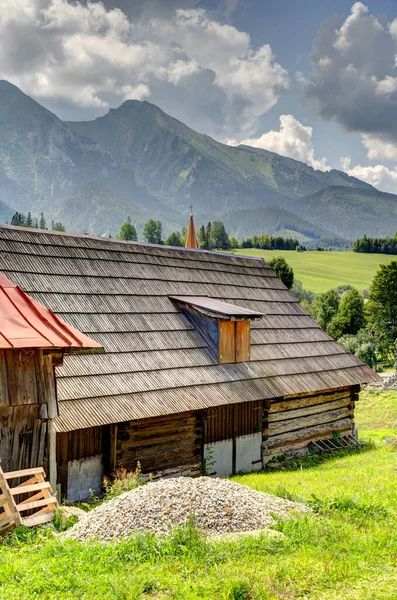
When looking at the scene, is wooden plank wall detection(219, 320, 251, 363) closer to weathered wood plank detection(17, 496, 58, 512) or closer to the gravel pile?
the gravel pile

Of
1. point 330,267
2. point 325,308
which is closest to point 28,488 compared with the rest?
point 325,308

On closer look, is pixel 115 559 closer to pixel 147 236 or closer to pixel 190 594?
pixel 190 594

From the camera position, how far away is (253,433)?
45.5 ft

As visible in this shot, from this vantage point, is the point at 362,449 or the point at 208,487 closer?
the point at 208,487

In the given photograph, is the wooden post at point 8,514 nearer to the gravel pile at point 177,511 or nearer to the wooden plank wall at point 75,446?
the gravel pile at point 177,511

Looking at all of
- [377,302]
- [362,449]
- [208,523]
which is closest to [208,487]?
[208,523]

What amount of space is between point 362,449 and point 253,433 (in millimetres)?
4506

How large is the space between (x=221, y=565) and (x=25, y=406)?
408 centimetres

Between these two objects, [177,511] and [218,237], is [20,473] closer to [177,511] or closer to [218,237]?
[177,511]

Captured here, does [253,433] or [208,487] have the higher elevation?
[208,487]

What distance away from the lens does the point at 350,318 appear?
55.8 meters

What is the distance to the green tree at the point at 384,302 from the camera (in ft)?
175

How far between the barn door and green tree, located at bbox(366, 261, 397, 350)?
42.1 metres

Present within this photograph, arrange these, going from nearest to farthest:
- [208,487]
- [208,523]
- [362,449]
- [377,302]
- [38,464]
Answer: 1. [208,523]
2. [208,487]
3. [38,464]
4. [362,449]
5. [377,302]
